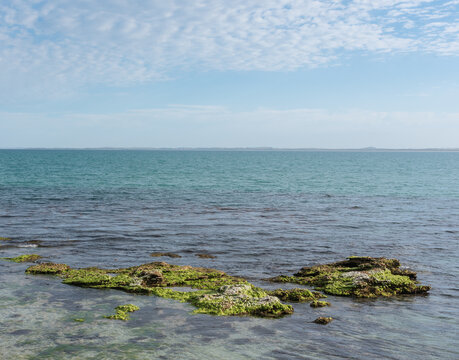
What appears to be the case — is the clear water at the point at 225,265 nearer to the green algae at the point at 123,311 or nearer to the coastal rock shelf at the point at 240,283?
the green algae at the point at 123,311

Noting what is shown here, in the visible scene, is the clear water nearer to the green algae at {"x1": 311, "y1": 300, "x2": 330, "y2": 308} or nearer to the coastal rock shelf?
the green algae at {"x1": 311, "y1": 300, "x2": 330, "y2": 308}

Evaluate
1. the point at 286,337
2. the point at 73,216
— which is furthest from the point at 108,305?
the point at 73,216

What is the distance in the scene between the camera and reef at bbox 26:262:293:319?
12.2m

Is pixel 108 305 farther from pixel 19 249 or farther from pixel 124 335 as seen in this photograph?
pixel 19 249

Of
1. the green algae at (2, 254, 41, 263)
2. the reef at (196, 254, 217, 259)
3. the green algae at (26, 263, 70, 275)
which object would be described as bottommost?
the reef at (196, 254, 217, 259)

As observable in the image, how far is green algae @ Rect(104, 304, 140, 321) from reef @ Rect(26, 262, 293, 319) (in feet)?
0.18

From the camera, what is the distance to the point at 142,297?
44.3ft

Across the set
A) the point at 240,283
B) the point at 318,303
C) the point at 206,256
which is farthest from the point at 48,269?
the point at 318,303

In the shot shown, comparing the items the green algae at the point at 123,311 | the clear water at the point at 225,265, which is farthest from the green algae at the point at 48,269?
the green algae at the point at 123,311

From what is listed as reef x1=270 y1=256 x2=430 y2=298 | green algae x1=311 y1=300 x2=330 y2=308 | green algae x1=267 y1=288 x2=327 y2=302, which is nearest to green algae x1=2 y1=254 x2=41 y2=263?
reef x1=270 y1=256 x2=430 y2=298

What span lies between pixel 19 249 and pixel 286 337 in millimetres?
14539

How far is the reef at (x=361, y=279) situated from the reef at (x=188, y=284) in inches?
93.2

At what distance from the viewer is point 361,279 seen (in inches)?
577

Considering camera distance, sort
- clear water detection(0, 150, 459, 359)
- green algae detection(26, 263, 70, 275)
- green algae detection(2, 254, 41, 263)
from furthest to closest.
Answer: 1. green algae detection(2, 254, 41, 263)
2. green algae detection(26, 263, 70, 275)
3. clear water detection(0, 150, 459, 359)
